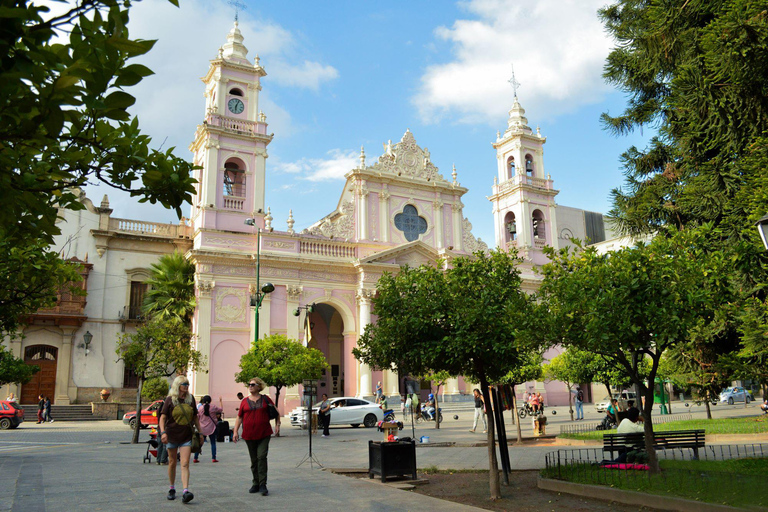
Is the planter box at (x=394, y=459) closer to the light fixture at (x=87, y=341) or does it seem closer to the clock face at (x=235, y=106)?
the light fixture at (x=87, y=341)

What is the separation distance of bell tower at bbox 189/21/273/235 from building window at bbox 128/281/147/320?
4981 mm

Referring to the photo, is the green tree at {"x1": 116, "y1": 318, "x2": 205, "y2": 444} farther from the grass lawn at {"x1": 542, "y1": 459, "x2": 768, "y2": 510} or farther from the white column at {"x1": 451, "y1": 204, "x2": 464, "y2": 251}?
the white column at {"x1": 451, "y1": 204, "x2": 464, "y2": 251}

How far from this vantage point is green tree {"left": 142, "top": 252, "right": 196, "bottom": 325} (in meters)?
30.1

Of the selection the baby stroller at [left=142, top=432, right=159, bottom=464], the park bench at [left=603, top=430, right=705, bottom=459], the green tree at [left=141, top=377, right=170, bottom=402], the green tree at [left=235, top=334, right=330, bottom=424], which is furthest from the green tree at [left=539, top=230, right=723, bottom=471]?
the green tree at [left=141, top=377, right=170, bottom=402]

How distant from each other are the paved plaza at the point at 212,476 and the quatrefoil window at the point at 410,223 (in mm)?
18987

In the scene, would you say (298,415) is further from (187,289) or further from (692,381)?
(692,381)

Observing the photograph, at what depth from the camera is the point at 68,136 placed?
10.5ft

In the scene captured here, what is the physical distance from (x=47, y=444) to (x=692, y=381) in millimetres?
18838

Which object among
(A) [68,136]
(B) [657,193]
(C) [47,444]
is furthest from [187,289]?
(A) [68,136]

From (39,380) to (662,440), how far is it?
100ft

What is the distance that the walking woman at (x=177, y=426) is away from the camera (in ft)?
25.3

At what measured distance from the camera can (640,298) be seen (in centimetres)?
858

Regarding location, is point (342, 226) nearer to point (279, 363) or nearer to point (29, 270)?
point (279, 363)

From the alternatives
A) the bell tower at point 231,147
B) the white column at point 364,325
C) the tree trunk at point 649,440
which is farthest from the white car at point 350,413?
the tree trunk at point 649,440
